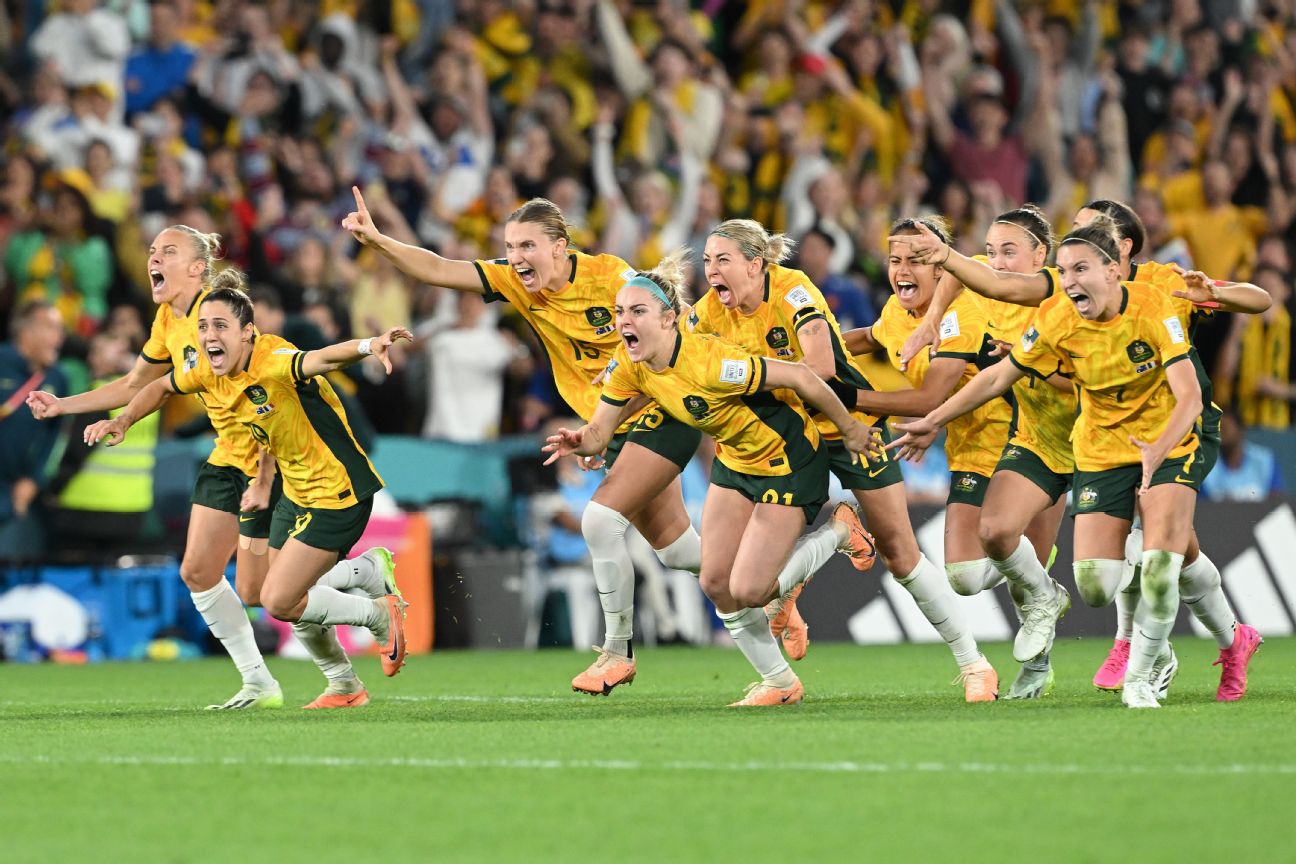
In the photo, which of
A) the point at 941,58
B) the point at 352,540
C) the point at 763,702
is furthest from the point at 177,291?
the point at 941,58

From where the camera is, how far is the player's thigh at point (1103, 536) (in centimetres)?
842

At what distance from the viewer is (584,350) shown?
383 inches

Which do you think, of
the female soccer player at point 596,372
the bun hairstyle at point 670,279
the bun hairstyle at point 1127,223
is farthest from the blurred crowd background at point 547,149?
the bun hairstyle at point 1127,223

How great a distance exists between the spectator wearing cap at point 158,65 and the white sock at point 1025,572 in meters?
9.11

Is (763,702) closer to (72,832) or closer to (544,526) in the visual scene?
(72,832)

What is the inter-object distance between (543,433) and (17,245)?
3.97 meters

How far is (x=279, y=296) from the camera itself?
1454cm

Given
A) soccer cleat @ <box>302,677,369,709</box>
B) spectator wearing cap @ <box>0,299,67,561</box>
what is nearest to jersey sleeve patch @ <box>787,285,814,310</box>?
soccer cleat @ <box>302,677,369,709</box>

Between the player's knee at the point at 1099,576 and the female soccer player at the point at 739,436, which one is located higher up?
the female soccer player at the point at 739,436

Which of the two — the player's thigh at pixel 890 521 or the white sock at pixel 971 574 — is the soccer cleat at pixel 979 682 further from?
the player's thigh at pixel 890 521

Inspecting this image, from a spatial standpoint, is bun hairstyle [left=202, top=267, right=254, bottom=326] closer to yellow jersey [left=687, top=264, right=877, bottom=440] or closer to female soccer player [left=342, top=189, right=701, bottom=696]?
female soccer player [left=342, top=189, right=701, bottom=696]

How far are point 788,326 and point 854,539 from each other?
1354mm

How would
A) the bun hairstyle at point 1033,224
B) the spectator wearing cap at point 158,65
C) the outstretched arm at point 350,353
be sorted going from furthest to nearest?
the spectator wearing cap at point 158,65 → the bun hairstyle at point 1033,224 → the outstretched arm at point 350,353

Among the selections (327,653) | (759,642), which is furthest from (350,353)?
(759,642)
